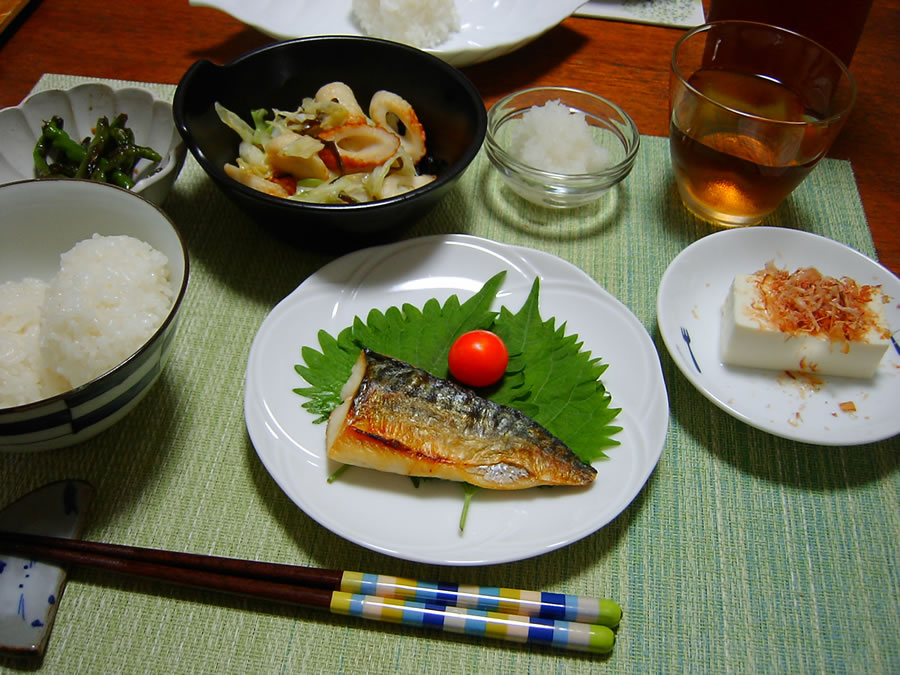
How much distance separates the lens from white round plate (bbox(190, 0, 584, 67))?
84.1 inches

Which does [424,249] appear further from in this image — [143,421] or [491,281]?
[143,421]

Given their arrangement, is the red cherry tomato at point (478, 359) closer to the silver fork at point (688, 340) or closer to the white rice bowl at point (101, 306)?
the silver fork at point (688, 340)

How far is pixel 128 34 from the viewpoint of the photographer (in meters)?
2.37

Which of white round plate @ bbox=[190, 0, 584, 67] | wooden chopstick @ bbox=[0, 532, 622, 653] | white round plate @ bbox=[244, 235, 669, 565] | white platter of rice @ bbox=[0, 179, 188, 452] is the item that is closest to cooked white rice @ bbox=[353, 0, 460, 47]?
white round plate @ bbox=[190, 0, 584, 67]

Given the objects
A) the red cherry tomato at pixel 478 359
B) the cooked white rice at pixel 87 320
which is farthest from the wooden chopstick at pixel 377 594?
the red cherry tomato at pixel 478 359

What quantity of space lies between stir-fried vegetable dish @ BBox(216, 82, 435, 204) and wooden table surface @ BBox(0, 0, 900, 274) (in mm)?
577

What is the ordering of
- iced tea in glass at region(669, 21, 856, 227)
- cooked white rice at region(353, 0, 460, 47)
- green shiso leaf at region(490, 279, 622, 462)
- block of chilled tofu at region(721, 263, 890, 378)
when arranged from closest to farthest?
green shiso leaf at region(490, 279, 622, 462), block of chilled tofu at region(721, 263, 890, 378), iced tea in glass at region(669, 21, 856, 227), cooked white rice at region(353, 0, 460, 47)

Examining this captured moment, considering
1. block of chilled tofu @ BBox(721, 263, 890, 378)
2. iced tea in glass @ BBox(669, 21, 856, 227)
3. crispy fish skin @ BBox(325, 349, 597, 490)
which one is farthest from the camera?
iced tea in glass @ BBox(669, 21, 856, 227)

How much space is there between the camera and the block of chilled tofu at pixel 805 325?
1460mm

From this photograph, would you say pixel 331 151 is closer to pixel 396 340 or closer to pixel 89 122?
pixel 396 340

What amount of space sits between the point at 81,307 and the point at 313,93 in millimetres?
1000

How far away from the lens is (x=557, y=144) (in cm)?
182

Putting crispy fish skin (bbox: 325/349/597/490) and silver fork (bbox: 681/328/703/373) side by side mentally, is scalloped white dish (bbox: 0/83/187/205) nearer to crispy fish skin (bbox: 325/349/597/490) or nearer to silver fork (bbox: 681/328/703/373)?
crispy fish skin (bbox: 325/349/597/490)

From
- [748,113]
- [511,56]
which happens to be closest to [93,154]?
[511,56]
